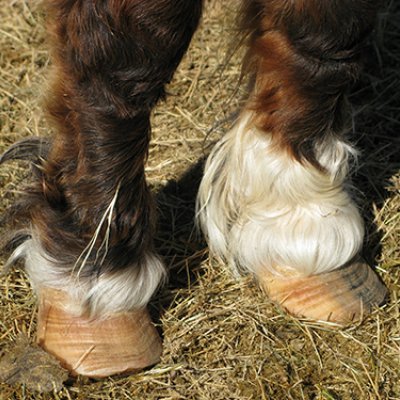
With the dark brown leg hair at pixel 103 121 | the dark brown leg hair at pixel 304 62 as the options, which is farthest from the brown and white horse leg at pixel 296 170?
the dark brown leg hair at pixel 103 121

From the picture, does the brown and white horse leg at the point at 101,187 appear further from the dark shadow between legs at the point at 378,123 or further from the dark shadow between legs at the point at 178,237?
the dark shadow between legs at the point at 378,123

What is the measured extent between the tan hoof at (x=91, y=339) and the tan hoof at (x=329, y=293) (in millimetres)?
319

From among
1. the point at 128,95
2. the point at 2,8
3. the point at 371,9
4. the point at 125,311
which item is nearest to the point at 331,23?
the point at 371,9

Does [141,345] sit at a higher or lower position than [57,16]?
lower

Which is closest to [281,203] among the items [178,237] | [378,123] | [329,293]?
[329,293]

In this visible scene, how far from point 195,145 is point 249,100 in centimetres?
62

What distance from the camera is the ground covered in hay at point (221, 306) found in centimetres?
179

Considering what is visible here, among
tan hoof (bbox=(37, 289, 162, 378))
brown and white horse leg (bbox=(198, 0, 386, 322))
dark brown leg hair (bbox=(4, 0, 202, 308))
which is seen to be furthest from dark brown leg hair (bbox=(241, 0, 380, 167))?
tan hoof (bbox=(37, 289, 162, 378))

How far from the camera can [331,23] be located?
1600 mm

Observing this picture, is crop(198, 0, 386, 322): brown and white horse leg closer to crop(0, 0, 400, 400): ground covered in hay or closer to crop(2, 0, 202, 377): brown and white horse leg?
crop(0, 0, 400, 400): ground covered in hay

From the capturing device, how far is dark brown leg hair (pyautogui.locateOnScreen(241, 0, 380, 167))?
5.25ft

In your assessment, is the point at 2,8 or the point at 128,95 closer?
the point at 128,95

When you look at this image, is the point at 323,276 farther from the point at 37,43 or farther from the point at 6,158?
the point at 37,43

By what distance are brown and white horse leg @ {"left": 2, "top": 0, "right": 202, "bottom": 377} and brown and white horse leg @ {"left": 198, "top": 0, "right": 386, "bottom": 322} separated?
0.68 feet
